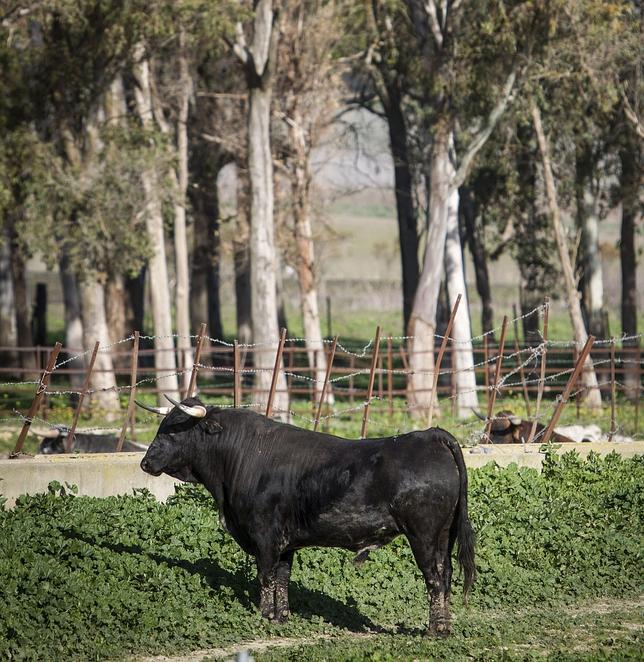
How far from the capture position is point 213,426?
11.2m

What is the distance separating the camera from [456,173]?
1116 inches

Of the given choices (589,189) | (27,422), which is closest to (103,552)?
(27,422)

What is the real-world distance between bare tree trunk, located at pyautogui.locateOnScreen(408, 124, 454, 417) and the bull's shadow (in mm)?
16133

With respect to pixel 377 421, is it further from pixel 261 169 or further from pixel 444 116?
pixel 444 116

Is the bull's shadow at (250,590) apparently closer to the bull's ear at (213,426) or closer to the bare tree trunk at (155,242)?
the bull's ear at (213,426)

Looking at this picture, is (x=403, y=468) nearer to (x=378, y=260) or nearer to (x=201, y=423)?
(x=201, y=423)

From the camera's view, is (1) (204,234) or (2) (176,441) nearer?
(2) (176,441)

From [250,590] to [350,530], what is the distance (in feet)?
4.59

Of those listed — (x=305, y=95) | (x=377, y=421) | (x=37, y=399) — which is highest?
(x=305, y=95)

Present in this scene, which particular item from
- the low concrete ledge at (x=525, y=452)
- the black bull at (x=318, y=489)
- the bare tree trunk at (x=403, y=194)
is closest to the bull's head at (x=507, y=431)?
the low concrete ledge at (x=525, y=452)

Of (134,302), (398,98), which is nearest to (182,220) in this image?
(134,302)

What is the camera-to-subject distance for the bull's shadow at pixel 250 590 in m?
11.0

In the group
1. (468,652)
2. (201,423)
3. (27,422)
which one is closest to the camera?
(468,652)

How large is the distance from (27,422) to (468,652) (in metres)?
6.24
